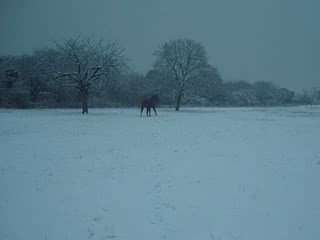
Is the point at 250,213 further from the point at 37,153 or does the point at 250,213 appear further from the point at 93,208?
the point at 37,153

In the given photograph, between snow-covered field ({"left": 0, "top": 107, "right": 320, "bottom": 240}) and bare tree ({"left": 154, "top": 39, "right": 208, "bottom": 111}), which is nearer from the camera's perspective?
snow-covered field ({"left": 0, "top": 107, "right": 320, "bottom": 240})

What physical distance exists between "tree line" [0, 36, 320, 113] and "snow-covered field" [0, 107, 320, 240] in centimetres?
2526

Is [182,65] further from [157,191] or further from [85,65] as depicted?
[157,191]

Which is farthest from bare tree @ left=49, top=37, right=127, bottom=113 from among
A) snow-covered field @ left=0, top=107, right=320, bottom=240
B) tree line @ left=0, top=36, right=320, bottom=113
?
snow-covered field @ left=0, top=107, right=320, bottom=240

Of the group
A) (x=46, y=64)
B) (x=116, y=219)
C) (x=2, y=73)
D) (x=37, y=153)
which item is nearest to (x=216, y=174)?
(x=116, y=219)

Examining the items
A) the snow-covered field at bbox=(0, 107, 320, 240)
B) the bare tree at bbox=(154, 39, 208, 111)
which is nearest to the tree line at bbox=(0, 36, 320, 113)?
the bare tree at bbox=(154, 39, 208, 111)

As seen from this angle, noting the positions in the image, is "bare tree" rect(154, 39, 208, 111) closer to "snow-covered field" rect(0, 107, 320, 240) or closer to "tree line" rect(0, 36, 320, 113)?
"tree line" rect(0, 36, 320, 113)

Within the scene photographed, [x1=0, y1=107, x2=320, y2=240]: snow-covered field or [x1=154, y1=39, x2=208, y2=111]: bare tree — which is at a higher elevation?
[x1=154, y1=39, x2=208, y2=111]: bare tree

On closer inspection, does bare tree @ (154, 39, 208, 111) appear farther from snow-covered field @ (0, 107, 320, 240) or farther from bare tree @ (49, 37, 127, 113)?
snow-covered field @ (0, 107, 320, 240)

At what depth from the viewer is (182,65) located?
50688 millimetres

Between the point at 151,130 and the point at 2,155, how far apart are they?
1046cm

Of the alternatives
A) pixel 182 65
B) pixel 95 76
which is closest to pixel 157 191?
pixel 95 76

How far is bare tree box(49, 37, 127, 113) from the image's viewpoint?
132 ft

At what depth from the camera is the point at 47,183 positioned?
34.2ft
